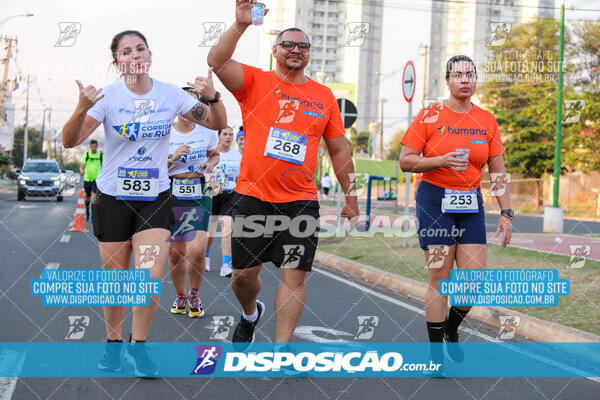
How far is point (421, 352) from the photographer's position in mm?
5398

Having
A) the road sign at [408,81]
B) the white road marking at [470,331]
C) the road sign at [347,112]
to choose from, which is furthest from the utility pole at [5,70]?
the white road marking at [470,331]

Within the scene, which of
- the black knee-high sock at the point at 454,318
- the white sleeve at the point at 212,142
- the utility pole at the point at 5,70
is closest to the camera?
the black knee-high sock at the point at 454,318

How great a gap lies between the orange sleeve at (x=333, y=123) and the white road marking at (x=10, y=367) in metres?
2.50

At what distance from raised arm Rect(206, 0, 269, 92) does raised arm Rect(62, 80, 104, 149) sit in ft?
2.34

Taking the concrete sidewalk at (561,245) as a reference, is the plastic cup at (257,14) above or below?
above

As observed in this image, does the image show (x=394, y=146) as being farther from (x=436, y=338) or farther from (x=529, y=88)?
(x=436, y=338)

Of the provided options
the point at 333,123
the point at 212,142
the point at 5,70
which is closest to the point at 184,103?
the point at 333,123

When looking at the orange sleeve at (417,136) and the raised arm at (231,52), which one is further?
the orange sleeve at (417,136)

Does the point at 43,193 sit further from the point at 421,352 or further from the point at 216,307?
the point at 421,352

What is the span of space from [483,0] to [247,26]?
126m

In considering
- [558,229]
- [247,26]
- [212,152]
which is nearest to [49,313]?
[212,152]

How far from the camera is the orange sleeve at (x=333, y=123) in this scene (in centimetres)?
467

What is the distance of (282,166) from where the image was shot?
178 inches

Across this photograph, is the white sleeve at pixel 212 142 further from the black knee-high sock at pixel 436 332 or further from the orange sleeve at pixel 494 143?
the black knee-high sock at pixel 436 332
